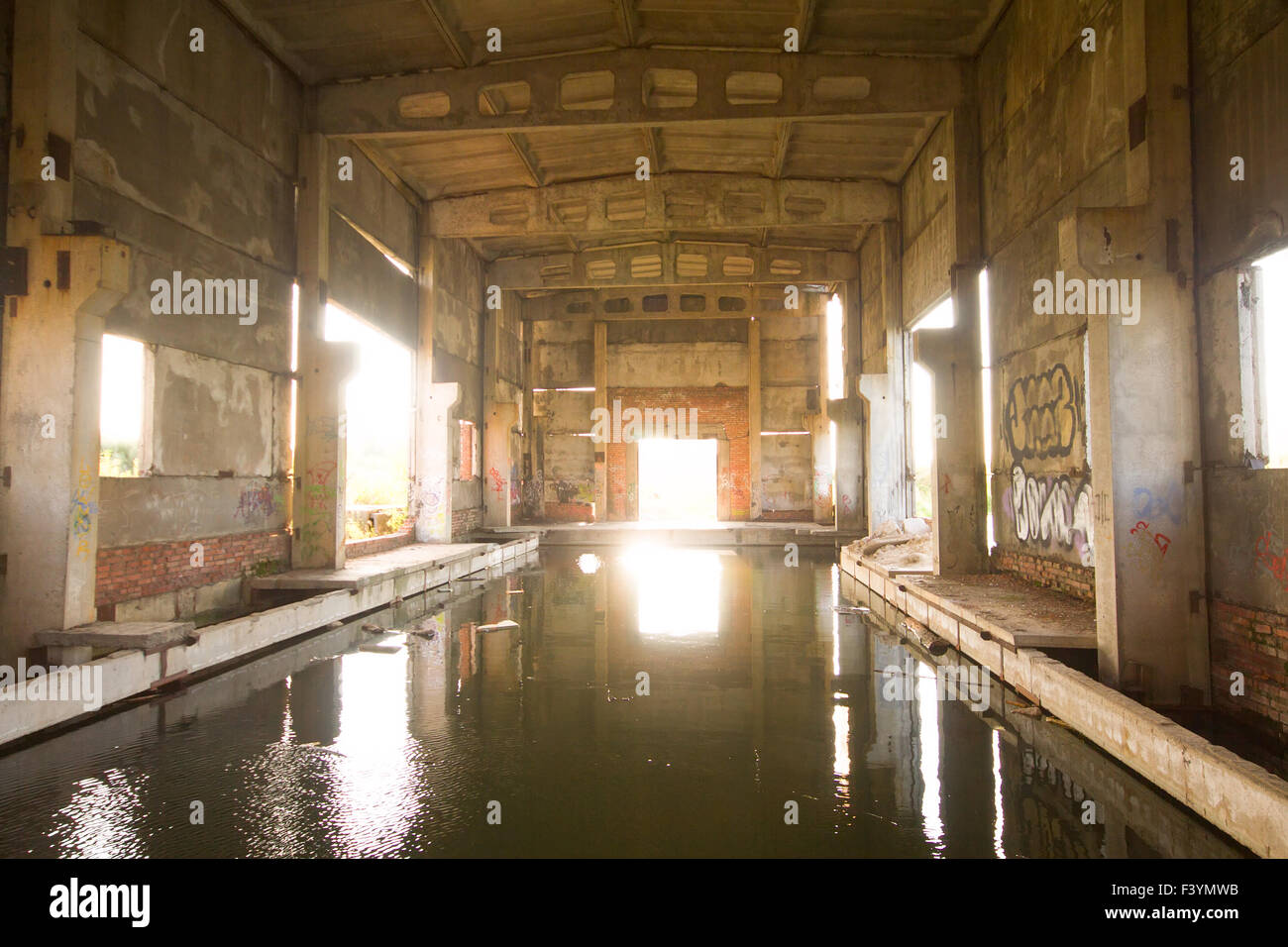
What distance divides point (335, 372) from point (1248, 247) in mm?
9554

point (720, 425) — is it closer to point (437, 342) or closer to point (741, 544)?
point (741, 544)

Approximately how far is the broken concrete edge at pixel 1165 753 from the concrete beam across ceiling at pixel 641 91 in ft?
24.6

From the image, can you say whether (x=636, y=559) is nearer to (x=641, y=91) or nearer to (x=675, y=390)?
(x=675, y=390)

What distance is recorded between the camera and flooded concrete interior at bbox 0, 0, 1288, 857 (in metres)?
4.00

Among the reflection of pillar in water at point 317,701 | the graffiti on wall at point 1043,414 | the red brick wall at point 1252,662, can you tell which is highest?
the graffiti on wall at point 1043,414

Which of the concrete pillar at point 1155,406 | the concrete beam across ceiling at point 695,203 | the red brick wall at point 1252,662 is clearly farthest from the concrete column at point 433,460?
the red brick wall at point 1252,662

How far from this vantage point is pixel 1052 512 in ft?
25.7

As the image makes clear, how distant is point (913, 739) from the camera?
467 centimetres

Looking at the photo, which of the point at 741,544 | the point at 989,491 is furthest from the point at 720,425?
the point at 989,491

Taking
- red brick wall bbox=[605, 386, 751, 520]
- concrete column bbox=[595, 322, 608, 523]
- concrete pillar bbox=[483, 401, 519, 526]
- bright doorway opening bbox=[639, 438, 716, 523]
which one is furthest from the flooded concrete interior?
bright doorway opening bbox=[639, 438, 716, 523]

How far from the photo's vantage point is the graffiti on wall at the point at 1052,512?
23.3 feet

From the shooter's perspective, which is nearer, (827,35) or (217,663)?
(217,663)

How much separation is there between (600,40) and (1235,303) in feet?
27.2

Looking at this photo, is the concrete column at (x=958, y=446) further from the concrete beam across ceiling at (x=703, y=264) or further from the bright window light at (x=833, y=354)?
the bright window light at (x=833, y=354)
